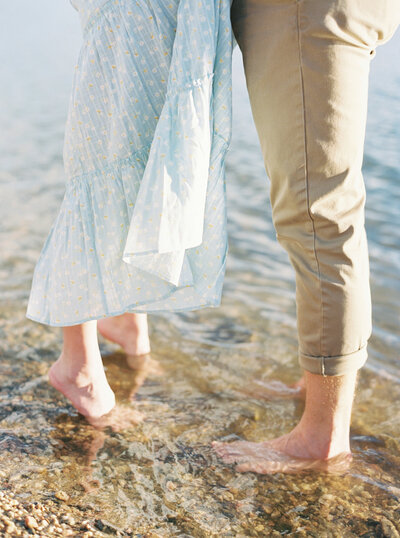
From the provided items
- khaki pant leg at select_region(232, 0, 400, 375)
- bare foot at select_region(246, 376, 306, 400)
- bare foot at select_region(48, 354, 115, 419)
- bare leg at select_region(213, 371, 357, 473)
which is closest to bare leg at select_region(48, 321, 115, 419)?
bare foot at select_region(48, 354, 115, 419)

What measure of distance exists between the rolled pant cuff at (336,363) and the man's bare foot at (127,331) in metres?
0.93

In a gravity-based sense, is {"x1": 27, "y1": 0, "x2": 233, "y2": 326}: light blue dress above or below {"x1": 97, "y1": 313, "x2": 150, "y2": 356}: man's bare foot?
above

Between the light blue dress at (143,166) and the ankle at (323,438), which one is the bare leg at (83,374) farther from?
the ankle at (323,438)

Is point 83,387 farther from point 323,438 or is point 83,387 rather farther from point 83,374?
point 323,438

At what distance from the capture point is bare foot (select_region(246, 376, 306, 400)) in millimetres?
2430

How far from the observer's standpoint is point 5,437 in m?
2.03

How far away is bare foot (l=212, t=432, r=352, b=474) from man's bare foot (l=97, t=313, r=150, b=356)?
681mm

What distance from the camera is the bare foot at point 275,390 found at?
2.43 metres

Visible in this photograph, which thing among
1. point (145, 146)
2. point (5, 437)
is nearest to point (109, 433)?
point (5, 437)

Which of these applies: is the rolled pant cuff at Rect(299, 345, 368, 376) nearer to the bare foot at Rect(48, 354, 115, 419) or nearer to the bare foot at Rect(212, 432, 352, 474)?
the bare foot at Rect(212, 432, 352, 474)

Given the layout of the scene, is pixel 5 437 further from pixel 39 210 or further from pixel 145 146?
pixel 39 210

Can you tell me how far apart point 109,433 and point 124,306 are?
47 centimetres

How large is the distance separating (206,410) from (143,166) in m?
0.94

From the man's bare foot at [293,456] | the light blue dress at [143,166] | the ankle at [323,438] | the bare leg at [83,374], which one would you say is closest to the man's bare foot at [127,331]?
the bare leg at [83,374]
